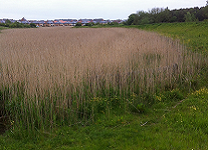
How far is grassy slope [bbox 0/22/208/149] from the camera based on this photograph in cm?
404

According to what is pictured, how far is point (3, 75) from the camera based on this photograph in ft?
18.5

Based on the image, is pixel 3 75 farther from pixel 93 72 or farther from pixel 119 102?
pixel 119 102

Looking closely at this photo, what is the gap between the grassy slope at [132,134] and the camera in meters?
4.04

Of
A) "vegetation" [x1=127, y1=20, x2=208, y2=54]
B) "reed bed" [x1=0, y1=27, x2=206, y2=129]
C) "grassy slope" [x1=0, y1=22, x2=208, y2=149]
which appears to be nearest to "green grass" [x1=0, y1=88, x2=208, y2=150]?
"grassy slope" [x1=0, y1=22, x2=208, y2=149]

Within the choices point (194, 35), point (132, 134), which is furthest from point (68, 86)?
point (194, 35)

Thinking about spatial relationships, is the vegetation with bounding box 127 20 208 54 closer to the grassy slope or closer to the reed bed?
the reed bed

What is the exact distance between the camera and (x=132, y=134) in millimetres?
4477

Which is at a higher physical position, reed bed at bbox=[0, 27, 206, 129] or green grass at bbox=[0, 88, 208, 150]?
reed bed at bbox=[0, 27, 206, 129]

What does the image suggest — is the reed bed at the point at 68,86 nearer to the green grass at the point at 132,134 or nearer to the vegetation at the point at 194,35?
the green grass at the point at 132,134

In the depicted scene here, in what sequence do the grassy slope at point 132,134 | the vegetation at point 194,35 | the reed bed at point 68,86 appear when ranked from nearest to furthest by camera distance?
the grassy slope at point 132,134 → the reed bed at point 68,86 → the vegetation at point 194,35

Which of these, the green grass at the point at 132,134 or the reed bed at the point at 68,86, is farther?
the reed bed at the point at 68,86

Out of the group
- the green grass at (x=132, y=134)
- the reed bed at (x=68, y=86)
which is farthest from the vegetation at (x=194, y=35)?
the green grass at (x=132, y=134)

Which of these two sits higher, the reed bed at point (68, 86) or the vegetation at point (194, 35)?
the vegetation at point (194, 35)

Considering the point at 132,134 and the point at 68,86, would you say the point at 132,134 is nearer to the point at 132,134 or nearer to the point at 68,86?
the point at 132,134
